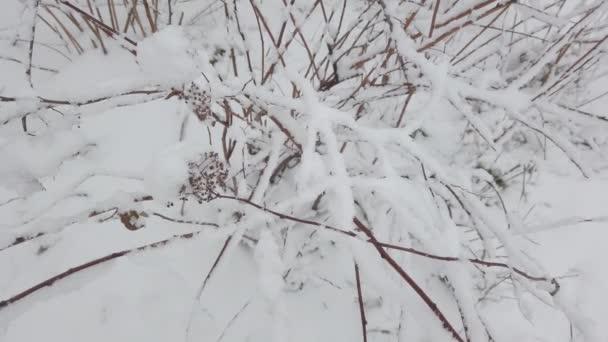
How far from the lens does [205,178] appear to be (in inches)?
20.0

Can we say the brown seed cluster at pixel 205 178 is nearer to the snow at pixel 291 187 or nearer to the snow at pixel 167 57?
the snow at pixel 291 187

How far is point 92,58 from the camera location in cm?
118

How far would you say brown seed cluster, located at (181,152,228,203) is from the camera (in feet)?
1.63

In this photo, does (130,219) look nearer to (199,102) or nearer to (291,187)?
(199,102)

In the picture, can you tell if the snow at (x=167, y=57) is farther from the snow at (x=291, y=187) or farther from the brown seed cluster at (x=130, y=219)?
the brown seed cluster at (x=130, y=219)

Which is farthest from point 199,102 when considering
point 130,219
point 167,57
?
point 130,219

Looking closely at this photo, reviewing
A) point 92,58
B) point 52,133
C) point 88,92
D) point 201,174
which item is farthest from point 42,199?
point 92,58

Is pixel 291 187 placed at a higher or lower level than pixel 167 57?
higher

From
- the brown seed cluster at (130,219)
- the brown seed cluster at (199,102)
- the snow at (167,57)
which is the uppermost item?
the snow at (167,57)

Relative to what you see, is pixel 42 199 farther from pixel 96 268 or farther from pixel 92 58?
pixel 92 58

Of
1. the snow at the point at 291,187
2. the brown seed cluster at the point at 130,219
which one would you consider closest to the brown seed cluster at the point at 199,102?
the snow at the point at 291,187

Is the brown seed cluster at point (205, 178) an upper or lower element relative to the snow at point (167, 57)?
lower

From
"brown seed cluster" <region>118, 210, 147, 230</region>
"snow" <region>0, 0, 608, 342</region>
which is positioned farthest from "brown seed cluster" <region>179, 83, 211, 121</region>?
"brown seed cluster" <region>118, 210, 147, 230</region>

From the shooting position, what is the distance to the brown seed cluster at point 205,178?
1.63 ft
